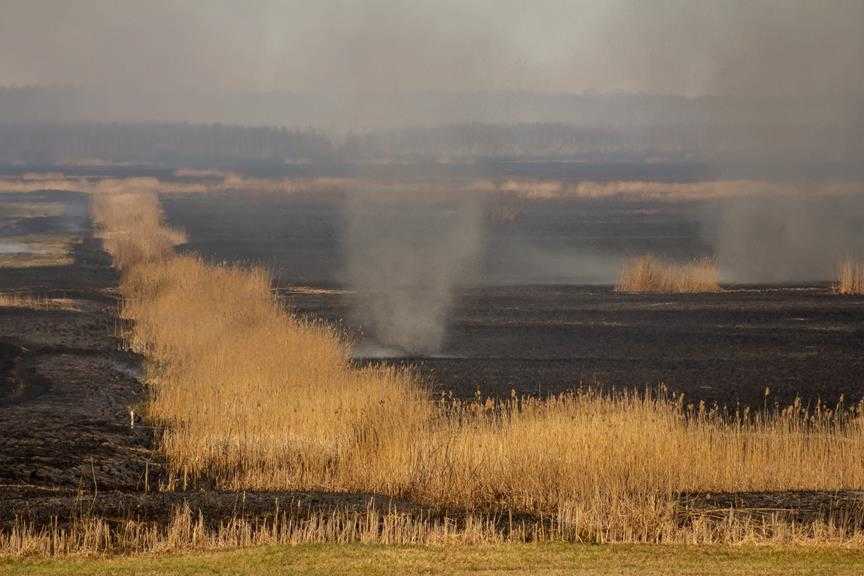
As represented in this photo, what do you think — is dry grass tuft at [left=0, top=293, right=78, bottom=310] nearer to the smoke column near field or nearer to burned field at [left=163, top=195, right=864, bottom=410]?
burned field at [left=163, top=195, right=864, bottom=410]

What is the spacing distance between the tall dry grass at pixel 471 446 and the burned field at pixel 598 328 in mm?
2419

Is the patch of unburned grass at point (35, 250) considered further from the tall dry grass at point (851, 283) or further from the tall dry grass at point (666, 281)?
the tall dry grass at point (851, 283)

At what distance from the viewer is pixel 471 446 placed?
70.9 ft

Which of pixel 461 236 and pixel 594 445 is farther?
pixel 461 236

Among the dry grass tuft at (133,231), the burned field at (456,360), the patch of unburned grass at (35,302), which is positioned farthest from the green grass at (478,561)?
the dry grass tuft at (133,231)

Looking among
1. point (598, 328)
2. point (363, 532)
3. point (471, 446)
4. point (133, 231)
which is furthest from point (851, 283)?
point (133, 231)

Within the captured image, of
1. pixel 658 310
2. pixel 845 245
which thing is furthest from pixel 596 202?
pixel 658 310

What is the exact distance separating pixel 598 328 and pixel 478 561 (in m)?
25.3

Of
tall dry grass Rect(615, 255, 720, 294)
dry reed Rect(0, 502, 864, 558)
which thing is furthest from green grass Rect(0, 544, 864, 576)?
tall dry grass Rect(615, 255, 720, 294)

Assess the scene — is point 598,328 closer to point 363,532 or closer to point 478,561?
point 363,532

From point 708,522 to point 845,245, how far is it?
47.3 m

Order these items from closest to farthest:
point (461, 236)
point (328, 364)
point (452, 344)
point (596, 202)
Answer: point (328, 364)
point (452, 344)
point (461, 236)
point (596, 202)

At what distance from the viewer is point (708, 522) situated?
18.1m

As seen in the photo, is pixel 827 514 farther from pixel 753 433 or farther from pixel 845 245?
pixel 845 245
